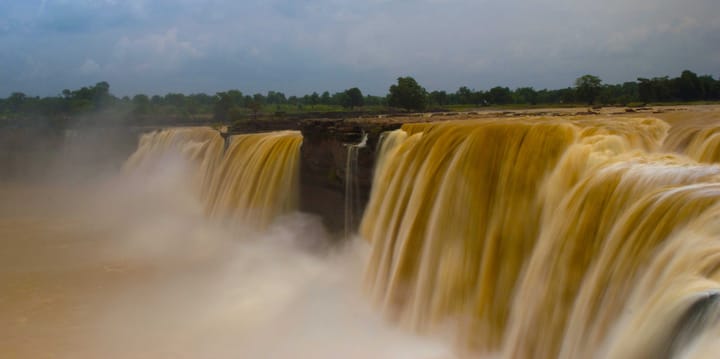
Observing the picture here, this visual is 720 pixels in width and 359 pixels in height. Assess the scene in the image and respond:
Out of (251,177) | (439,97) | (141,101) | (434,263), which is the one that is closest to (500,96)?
(439,97)

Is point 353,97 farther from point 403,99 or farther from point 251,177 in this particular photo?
point 251,177

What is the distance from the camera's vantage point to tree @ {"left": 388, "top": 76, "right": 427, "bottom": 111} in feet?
99.5

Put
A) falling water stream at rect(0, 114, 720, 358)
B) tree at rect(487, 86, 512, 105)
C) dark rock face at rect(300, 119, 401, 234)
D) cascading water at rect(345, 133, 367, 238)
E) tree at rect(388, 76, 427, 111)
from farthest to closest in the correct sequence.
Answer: tree at rect(487, 86, 512, 105), tree at rect(388, 76, 427, 111), cascading water at rect(345, 133, 367, 238), dark rock face at rect(300, 119, 401, 234), falling water stream at rect(0, 114, 720, 358)

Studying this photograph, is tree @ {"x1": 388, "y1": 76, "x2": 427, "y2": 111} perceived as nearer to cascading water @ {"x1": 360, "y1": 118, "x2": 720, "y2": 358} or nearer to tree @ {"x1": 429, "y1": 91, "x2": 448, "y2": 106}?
tree @ {"x1": 429, "y1": 91, "x2": 448, "y2": 106}

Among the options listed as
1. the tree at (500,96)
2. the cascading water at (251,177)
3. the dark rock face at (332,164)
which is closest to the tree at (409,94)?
the tree at (500,96)

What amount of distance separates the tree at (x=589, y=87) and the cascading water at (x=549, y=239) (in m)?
15.3

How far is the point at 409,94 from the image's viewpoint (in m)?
30.6

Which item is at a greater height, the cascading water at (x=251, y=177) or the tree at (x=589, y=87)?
the tree at (x=589, y=87)

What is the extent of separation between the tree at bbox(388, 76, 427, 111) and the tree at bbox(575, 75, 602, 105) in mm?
8714

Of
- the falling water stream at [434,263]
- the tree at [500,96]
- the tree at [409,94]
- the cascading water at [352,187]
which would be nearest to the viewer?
the falling water stream at [434,263]

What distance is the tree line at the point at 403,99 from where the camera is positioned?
2105cm

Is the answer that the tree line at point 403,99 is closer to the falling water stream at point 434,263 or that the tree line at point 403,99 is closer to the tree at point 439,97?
the tree at point 439,97

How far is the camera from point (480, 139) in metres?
8.80

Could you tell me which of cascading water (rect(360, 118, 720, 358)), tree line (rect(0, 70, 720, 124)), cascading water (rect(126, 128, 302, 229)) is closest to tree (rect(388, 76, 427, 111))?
tree line (rect(0, 70, 720, 124))
